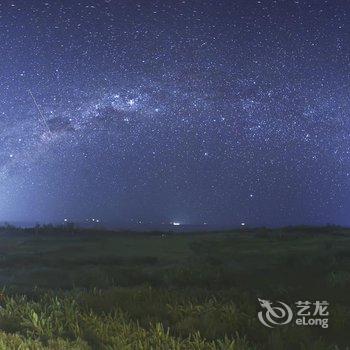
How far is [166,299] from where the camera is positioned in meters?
10.2

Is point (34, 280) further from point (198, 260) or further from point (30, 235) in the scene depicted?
point (30, 235)

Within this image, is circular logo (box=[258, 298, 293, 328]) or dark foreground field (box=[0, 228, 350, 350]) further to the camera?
circular logo (box=[258, 298, 293, 328])

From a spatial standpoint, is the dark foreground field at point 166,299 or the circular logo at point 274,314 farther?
the circular logo at point 274,314

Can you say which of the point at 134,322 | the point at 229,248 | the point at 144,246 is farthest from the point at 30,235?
the point at 134,322

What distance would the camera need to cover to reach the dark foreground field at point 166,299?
750cm

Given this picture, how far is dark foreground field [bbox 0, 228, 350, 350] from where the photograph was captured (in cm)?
750

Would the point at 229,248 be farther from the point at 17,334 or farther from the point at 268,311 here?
the point at 17,334

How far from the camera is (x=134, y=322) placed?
849cm

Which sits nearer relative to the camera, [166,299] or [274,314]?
[274,314]

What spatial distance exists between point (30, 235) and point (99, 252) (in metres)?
11.7

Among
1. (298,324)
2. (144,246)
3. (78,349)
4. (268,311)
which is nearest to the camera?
(78,349)

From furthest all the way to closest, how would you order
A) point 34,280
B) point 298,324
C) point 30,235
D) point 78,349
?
1. point 30,235
2. point 34,280
3. point 298,324
4. point 78,349

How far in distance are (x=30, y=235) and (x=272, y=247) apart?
16.6 meters

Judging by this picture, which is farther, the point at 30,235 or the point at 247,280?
the point at 30,235
